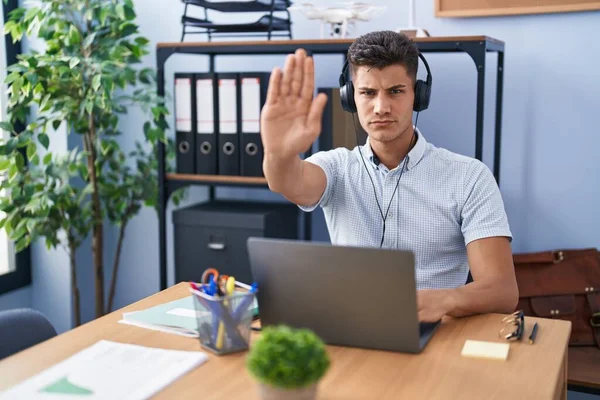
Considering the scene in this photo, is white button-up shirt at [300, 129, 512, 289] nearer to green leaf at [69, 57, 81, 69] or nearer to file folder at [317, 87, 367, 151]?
file folder at [317, 87, 367, 151]

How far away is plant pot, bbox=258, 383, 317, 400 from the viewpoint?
903 mm

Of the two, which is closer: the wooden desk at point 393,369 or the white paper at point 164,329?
the wooden desk at point 393,369

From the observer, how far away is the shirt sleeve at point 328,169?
1.88 metres

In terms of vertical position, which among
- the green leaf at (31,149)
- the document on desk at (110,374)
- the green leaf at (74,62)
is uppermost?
the green leaf at (74,62)

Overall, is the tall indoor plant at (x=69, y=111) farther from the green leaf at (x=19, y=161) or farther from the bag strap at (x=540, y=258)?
the bag strap at (x=540, y=258)

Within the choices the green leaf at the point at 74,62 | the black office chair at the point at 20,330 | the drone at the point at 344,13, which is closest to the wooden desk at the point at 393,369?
the black office chair at the point at 20,330

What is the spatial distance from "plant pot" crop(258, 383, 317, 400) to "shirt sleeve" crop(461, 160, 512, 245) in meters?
0.89

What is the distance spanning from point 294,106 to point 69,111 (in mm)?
1412

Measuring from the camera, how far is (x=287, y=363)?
0.88 meters

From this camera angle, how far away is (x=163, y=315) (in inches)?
57.7

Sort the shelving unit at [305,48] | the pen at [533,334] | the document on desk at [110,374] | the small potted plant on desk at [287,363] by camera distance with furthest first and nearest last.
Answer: the shelving unit at [305,48] → the pen at [533,334] → the document on desk at [110,374] → the small potted plant on desk at [287,363]

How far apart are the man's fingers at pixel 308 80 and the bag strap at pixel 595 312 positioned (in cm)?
139

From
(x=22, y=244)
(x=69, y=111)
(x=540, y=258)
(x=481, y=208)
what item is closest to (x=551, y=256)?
(x=540, y=258)

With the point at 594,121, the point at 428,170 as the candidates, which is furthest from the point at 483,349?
the point at 594,121
